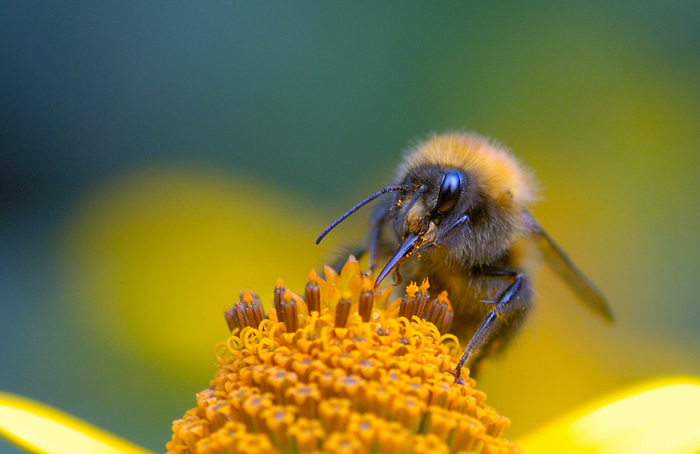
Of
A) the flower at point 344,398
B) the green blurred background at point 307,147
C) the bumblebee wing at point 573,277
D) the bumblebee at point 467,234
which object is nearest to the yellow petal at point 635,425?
the flower at point 344,398

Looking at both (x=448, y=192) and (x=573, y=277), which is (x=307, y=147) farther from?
(x=448, y=192)

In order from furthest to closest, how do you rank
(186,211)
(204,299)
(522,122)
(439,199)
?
(522,122) < (186,211) < (204,299) < (439,199)

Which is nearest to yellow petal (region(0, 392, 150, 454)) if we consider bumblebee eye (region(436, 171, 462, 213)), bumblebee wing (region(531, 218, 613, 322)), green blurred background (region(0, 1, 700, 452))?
bumblebee eye (region(436, 171, 462, 213))

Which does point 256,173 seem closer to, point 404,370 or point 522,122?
point 522,122

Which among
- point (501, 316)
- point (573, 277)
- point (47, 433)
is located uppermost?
point (573, 277)

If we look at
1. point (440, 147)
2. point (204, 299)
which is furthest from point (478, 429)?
point (204, 299)

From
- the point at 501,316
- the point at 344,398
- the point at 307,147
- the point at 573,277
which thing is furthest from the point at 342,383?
the point at 307,147
